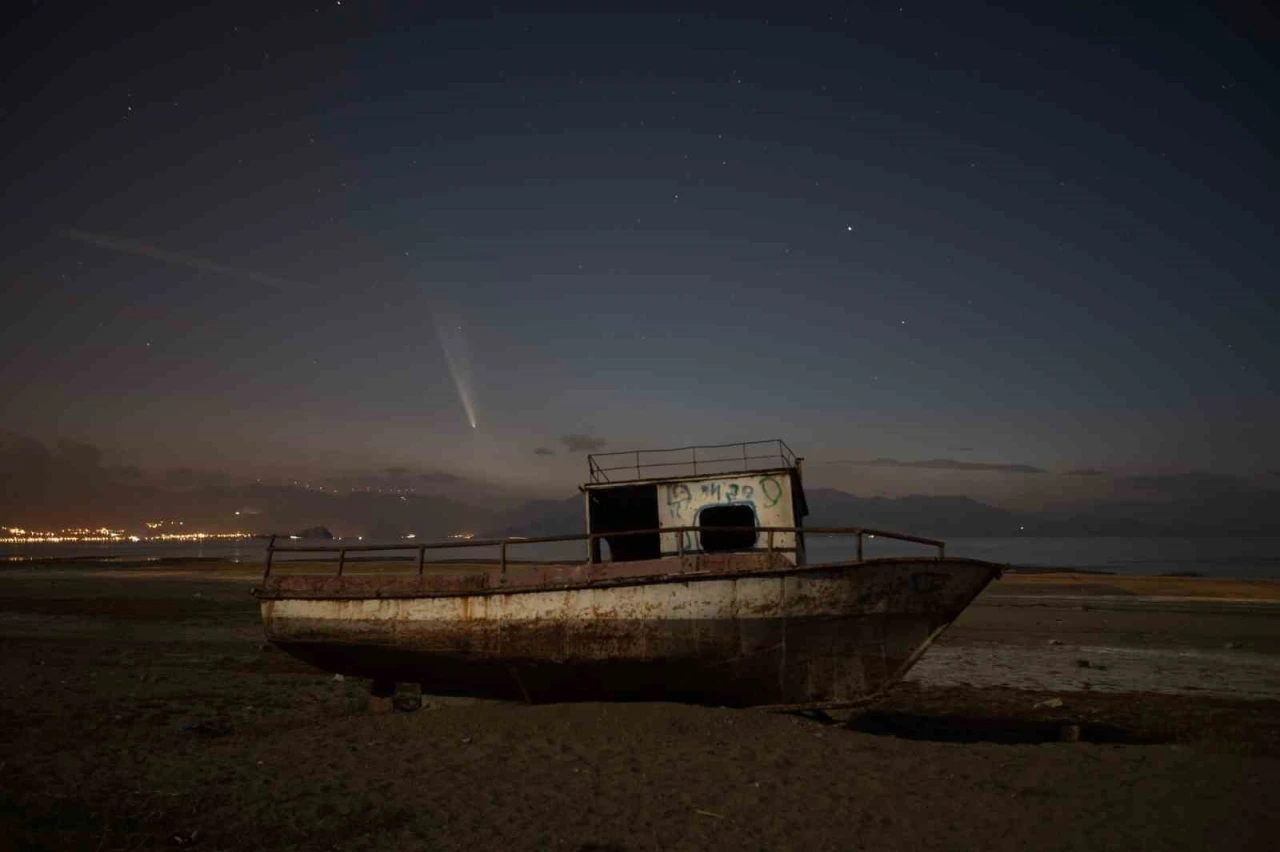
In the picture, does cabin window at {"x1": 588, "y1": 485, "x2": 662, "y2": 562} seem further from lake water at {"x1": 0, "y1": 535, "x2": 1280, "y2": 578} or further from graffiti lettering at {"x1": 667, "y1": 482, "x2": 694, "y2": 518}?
lake water at {"x1": 0, "y1": 535, "x2": 1280, "y2": 578}

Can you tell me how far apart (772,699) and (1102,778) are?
3.86m

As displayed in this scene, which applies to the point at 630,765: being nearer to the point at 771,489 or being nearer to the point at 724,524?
the point at 724,524

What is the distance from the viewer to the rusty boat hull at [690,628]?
9.43m

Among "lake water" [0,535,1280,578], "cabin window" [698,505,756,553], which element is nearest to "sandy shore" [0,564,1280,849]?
"cabin window" [698,505,756,553]

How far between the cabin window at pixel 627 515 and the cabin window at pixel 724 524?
0.91m

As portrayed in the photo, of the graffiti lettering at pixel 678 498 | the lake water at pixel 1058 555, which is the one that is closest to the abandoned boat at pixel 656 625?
the graffiti lettering at pixel 678 498

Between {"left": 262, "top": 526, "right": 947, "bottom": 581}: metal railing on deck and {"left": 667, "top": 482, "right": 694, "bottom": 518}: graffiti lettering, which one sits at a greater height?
{"left": 667, "top": 482, "right": 694, "bottom": 518}: graffiti lettering

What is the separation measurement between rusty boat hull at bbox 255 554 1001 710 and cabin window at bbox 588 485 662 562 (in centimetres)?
258

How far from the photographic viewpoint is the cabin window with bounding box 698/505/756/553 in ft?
40.7

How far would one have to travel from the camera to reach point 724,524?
1250cm

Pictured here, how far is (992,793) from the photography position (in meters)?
7.19

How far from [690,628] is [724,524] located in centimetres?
321

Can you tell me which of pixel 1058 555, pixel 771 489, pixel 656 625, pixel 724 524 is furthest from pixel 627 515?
pixel 1058 555

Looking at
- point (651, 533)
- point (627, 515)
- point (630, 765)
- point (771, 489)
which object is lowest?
point (630, 765)
